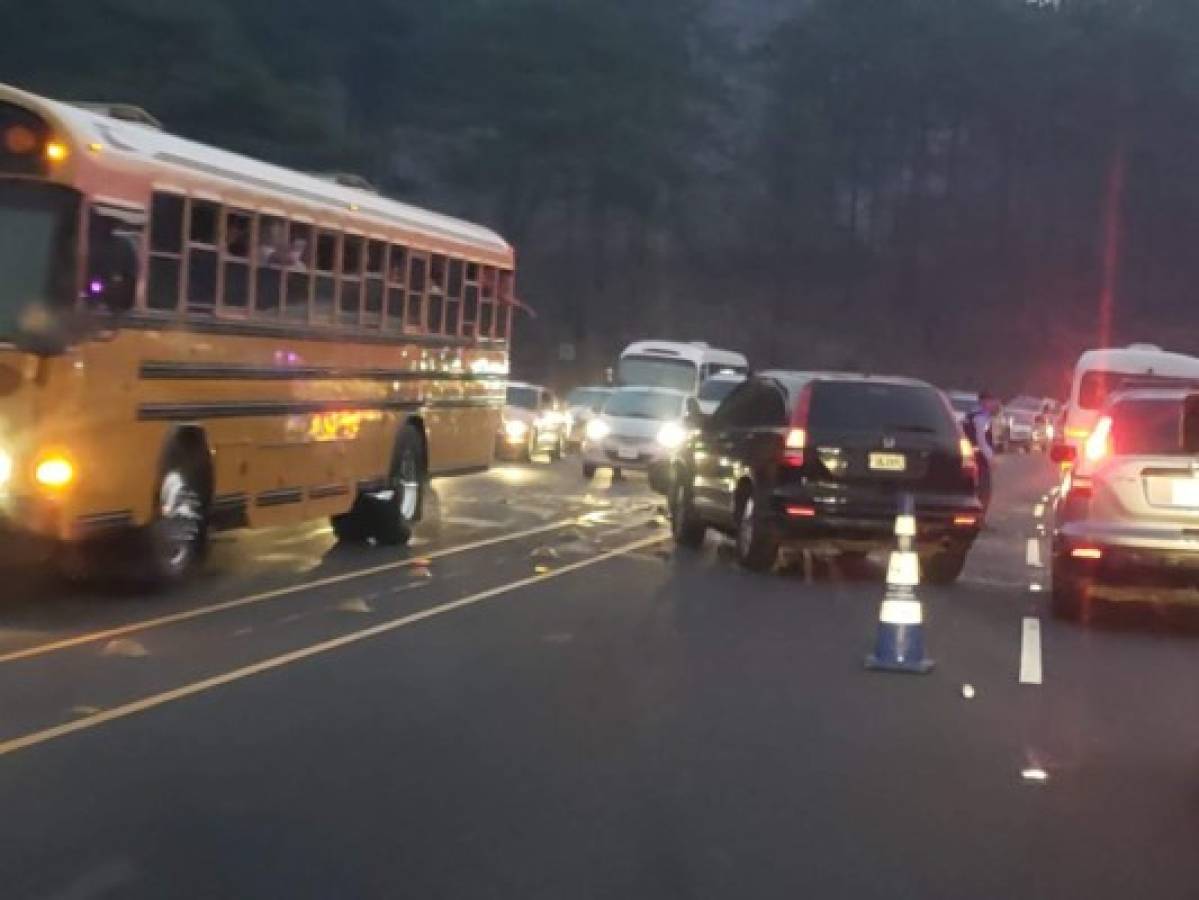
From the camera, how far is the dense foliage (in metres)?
65.2

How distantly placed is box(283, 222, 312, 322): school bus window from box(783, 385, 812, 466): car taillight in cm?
422

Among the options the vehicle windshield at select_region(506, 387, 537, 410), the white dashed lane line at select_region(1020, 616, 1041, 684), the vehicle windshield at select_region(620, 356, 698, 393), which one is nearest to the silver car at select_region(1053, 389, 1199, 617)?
the white dashed lane line at select_region(1020, 616, 1041, 684)

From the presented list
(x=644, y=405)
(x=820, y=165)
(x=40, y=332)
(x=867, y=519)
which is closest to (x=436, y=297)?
(x=867, y=519)

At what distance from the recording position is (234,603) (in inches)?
575

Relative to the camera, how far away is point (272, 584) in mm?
15914

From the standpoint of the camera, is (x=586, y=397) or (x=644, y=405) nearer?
(x=644, y=405)

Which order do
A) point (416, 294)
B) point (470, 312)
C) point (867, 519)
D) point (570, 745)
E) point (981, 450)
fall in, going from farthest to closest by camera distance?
point (981, 450) → point (470, 312) → point (416, 294) → point (867, 519) → point (570, 745)

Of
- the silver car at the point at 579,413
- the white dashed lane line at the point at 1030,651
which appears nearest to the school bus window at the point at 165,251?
the white dashed lane line at the point at 1030,651

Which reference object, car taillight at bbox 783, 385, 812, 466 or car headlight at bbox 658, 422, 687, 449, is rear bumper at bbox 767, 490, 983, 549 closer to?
car taillight at bbox 783, 385, 812, 466

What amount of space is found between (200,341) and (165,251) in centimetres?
81

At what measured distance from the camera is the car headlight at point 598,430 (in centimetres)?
3312

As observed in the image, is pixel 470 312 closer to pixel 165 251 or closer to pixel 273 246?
pixel 273 246

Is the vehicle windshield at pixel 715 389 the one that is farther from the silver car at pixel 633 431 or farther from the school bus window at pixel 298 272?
the school bus window at pixel 298 272

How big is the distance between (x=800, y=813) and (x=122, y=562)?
822 cm
